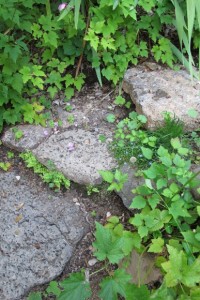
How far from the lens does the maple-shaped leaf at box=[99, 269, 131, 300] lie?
1.58 m

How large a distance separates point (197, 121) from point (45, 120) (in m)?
0.99

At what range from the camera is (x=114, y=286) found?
1.60m

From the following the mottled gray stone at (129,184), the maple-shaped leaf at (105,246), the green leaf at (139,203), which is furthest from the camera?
the mottled gray stone at (129,184)

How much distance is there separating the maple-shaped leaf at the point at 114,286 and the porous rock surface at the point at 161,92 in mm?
1295

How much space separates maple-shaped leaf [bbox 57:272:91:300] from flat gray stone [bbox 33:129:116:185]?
101 cm

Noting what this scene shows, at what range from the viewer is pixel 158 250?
6.77ft

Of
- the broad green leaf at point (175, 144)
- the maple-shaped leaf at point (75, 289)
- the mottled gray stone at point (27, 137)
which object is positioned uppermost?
the broad green leaf at point (175, 144)

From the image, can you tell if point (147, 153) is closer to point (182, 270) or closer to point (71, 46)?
point (182, 270)

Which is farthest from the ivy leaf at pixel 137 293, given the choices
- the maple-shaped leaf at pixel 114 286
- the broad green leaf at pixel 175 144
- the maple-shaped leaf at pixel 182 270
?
the broad green leaf at pixel 175 144

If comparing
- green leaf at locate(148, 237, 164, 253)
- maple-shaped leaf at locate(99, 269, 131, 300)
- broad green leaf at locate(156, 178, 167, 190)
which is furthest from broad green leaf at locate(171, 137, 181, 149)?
maple-shaped leaf at locate(99, 269, 131, 300)

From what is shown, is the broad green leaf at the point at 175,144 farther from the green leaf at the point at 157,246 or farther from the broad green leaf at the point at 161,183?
the green leaf at the point at 157,246

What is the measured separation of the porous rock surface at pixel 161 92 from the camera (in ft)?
9.08

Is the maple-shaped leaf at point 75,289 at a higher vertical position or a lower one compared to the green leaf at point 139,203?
higher

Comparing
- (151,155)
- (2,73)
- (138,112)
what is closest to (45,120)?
(2,73)
